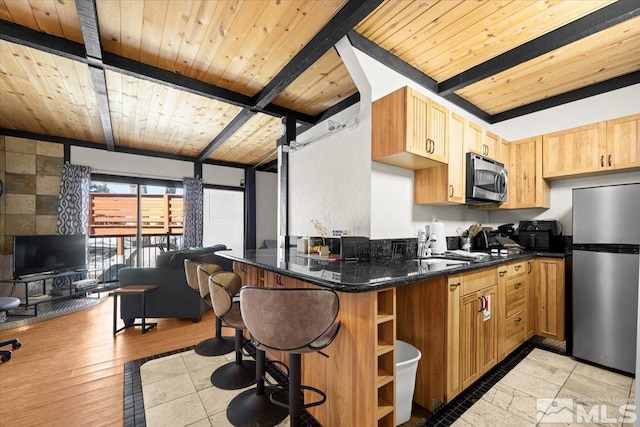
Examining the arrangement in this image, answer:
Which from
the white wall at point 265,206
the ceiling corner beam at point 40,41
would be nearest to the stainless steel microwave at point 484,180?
the ceiling corner beam at point 40,41

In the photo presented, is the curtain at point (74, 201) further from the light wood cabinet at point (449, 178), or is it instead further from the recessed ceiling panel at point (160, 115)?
the light wood cabinet at point (449, 178)

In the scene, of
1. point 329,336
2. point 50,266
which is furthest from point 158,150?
point 329,336

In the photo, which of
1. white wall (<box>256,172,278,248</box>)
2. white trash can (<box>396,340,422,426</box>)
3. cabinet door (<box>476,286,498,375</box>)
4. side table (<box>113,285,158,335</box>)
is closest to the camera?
white trash can (<box>396,340,422,426</box>)

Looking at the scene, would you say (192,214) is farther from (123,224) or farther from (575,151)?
(575,151)

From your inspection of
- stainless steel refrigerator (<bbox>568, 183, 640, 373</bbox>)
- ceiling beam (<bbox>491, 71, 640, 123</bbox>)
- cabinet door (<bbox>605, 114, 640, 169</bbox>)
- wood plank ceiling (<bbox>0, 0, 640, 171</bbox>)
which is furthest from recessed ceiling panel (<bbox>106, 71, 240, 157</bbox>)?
cabinet door (<bbox>605, 114, 640, 169</bbox>)

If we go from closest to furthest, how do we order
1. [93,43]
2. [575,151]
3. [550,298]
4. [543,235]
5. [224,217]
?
[93,43]
[550,298]
[575,151]
[543,235]
[224,217]

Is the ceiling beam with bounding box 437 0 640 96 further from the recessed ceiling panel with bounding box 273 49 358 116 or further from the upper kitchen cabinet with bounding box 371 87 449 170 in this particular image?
the recessed ceiling panel with bounding box 273 49 358 116

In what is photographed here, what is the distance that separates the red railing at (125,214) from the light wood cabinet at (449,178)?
5.27 metres

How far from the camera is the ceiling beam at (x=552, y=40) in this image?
Answer: 181 cm

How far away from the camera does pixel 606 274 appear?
7.44ft

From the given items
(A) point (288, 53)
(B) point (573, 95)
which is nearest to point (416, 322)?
(A) point (288, 53)

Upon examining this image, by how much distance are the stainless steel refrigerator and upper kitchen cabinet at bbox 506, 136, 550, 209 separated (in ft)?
2.16

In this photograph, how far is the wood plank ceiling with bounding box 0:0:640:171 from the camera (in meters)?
1.86

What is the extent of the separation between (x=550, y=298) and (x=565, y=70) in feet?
7.47
